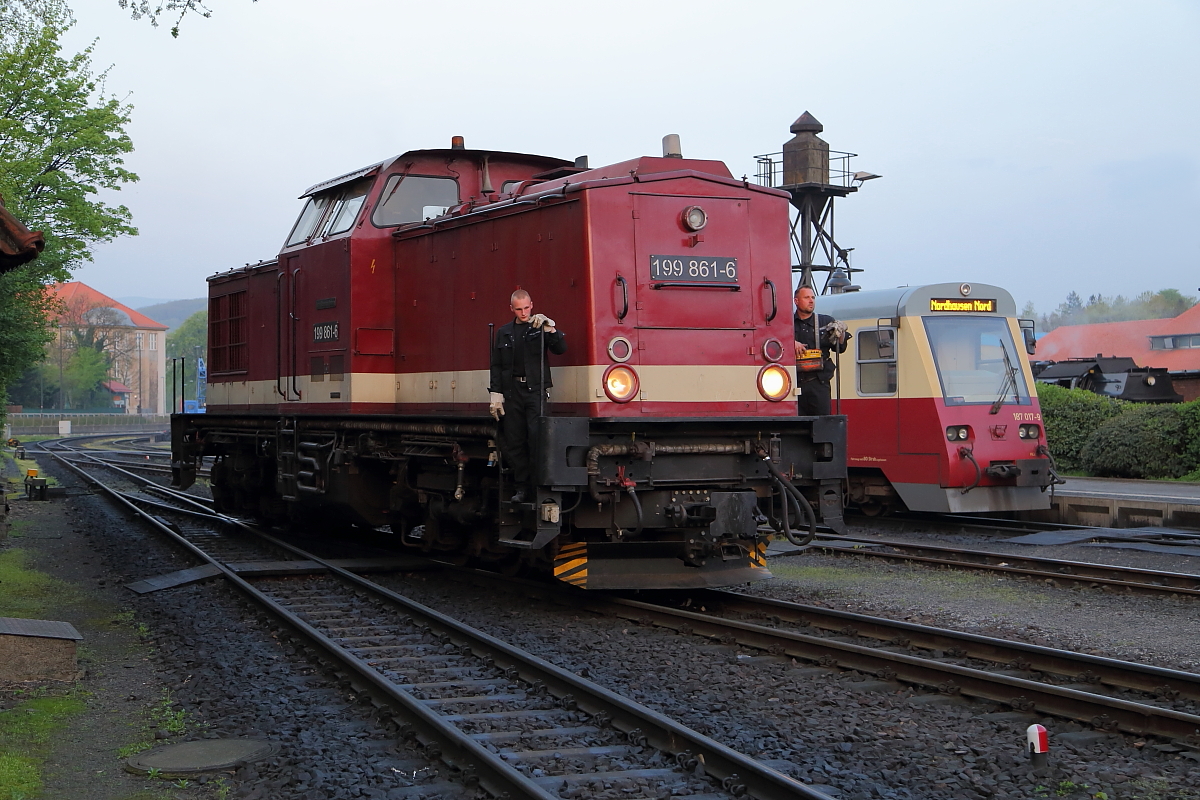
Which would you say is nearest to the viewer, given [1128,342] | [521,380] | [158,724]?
[158,724]

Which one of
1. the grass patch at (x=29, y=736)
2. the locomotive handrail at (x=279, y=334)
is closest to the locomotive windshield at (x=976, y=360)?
the locomotive handrail at (x=279, y=334)

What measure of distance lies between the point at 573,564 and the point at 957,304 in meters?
7.91

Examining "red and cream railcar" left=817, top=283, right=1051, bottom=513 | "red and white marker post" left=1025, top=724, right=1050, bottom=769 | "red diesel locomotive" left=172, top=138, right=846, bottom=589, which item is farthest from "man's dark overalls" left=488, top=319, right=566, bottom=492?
"red and cream railcar" left=817, top=283, right=1051, bottom=513

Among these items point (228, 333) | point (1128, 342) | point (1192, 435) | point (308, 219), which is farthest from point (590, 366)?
point (1128, 342)

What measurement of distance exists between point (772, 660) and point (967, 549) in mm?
6065

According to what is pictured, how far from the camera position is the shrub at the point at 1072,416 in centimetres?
2361

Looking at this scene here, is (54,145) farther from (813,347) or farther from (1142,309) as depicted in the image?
(1142,309)

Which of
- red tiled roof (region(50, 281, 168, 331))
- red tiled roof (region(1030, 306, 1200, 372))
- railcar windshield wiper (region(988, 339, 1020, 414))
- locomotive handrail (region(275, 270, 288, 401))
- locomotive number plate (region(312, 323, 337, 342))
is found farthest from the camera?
red tiled roof (region(50, 281, 168, 331))

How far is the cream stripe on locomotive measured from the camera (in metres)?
8.33

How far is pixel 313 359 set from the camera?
1159cm

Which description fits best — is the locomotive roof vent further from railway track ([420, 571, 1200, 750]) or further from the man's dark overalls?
railway track ([420, 571, 1200, 750])

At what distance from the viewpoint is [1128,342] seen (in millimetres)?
62469

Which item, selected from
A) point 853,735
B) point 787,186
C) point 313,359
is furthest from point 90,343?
point 853,735

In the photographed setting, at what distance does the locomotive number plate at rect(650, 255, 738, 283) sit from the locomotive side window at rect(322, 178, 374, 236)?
12.2ft
